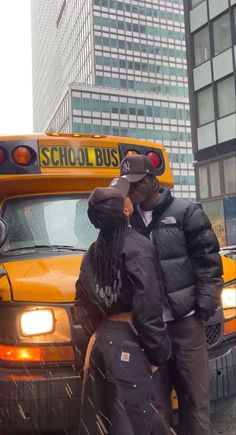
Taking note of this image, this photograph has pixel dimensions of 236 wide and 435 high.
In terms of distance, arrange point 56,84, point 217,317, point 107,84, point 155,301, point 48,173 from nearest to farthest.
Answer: point 155,301 → point 217,317 → point 48,173 → point 107,84 → point 56,84

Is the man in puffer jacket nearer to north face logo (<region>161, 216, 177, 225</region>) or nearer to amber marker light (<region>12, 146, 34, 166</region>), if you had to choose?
north face logo (<region>161, 216, 177, 225</region>)

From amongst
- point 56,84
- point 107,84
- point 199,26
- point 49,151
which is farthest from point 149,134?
point 49,151

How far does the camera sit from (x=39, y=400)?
287cm

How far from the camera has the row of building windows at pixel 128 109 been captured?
93625 millimetres

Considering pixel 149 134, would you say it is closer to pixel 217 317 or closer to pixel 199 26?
pixel 199 26

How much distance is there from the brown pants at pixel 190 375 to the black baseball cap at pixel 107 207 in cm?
88

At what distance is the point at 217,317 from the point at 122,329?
1181mm

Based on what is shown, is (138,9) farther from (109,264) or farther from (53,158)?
(109,264)

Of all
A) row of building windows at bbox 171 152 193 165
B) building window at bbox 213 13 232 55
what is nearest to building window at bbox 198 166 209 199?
building window at bbox 213 13 232 55

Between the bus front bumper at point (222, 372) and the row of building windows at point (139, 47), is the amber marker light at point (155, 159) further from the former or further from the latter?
the row of building windows at point (139, 47)

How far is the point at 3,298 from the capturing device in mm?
3047

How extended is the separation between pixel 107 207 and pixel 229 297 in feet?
5.28

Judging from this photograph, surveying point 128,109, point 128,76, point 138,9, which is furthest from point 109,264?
point 138,9

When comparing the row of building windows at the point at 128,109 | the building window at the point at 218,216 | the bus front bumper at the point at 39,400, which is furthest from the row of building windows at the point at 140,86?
the bus front bumper at the point at 39,400
